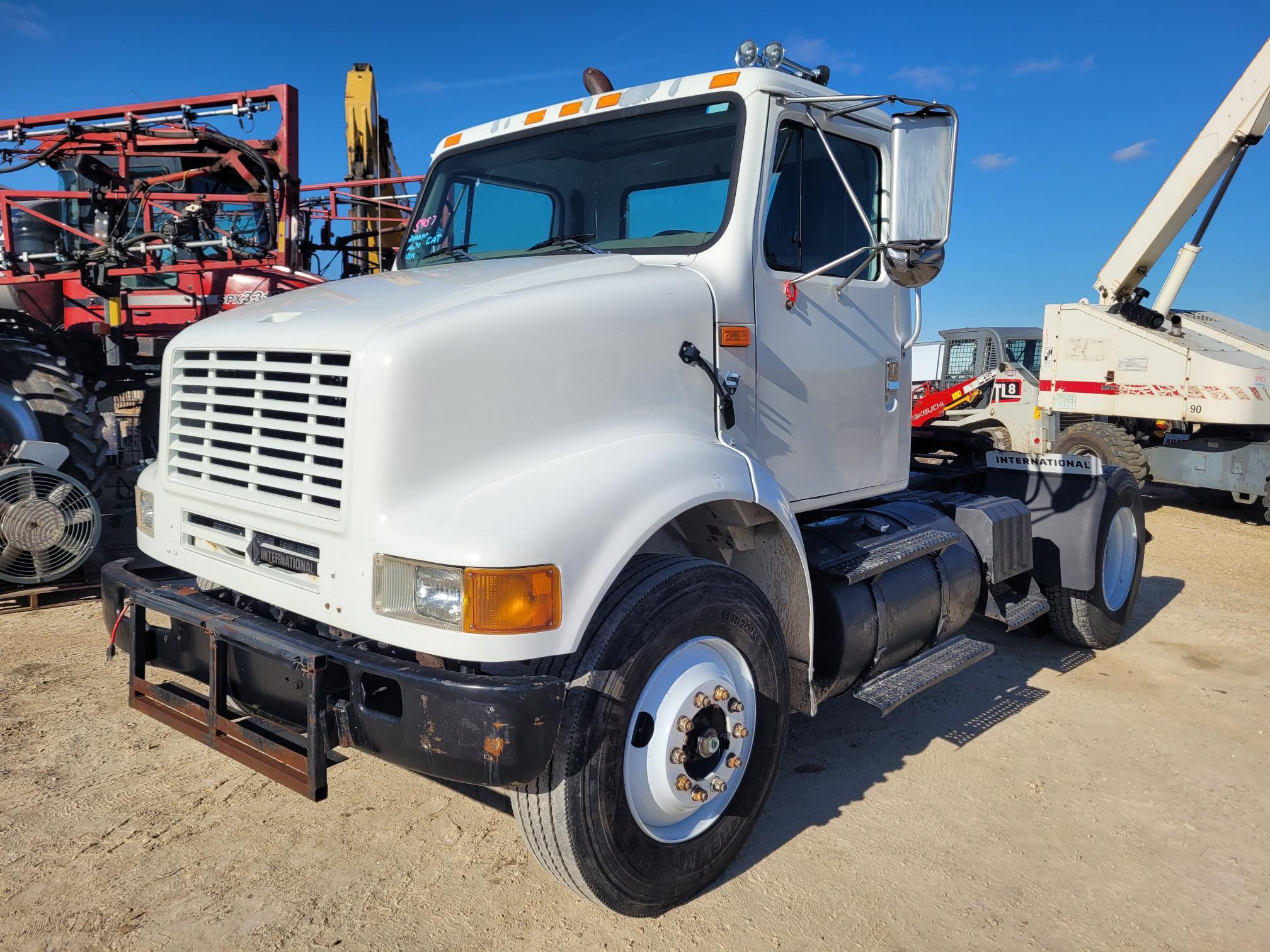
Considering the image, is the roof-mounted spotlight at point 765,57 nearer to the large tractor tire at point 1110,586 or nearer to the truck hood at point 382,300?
the truck hood at point 382,300

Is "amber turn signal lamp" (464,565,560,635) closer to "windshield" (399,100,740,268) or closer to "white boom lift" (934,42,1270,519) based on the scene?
"windshield" (399,100,740,268)

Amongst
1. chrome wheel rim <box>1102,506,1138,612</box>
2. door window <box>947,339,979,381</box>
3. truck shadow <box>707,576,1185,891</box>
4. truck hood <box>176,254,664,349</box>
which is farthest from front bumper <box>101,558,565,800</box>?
door window <box>947,339,979,381</box>

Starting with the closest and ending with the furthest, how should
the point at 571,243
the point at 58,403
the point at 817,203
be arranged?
the point at 571,243, the point at 817,203, the point at 58,403

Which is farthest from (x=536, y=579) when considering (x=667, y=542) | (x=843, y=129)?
(x=843, y=129)

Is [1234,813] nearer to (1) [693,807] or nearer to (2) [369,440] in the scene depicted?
(1) [693,807]

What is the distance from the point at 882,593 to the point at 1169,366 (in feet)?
27.7

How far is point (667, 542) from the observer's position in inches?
124

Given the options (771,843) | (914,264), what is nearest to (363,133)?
(914,264)

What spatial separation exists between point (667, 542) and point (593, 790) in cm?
100

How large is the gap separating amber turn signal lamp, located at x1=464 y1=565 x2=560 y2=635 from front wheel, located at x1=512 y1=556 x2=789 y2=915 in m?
0.24

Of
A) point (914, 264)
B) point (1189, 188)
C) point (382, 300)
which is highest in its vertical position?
point (1189, 188)

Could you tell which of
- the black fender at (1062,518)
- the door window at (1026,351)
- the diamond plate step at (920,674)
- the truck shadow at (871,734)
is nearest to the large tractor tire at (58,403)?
the truck shadow at (871,734)

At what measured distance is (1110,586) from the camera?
569cm

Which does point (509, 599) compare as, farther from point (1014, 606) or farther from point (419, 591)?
point (1014, 606)
